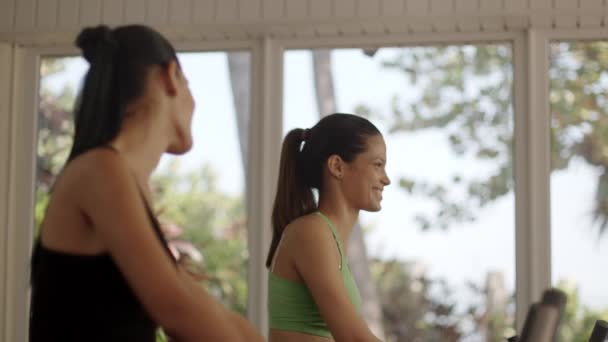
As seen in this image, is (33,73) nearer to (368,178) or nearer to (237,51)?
(237,51)

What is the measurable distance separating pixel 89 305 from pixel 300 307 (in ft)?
3.38

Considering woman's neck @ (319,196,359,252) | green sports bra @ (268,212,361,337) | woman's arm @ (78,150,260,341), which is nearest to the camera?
woman's arm @ (78,150,260,341)

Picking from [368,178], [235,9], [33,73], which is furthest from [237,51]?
[368,178]

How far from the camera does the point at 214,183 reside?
4379mm

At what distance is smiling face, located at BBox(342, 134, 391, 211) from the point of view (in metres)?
2.35

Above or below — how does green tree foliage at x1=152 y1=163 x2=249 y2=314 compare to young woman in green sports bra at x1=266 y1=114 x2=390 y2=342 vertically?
below

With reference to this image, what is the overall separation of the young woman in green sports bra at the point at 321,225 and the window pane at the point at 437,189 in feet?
5.89

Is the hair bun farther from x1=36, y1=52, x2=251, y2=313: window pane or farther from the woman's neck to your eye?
x1=36, y1=52, x2=251, y2=313: window pane

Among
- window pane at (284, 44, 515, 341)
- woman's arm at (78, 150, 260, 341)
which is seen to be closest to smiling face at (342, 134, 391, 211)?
woman's arm at (78, 150, 260, 341)

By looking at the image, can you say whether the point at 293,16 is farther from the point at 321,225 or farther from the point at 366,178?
the point at 321,225

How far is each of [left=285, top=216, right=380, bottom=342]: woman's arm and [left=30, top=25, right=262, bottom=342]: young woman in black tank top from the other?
2.65 feet

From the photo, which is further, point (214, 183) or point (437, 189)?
point (214, 183)

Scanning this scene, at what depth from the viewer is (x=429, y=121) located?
13.9 feet

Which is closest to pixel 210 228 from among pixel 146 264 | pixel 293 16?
pixel 293 16
